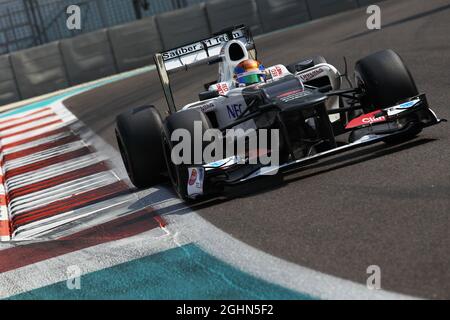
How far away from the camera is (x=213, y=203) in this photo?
23.2 feet

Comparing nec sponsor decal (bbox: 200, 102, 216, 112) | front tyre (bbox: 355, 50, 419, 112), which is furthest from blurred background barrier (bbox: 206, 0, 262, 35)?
front tyre (bbox: 355, 50, 419, 112)

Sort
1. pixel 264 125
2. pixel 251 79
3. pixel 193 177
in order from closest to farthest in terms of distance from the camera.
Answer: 1. pixel 193 177
2. pixel 264 125
3. pixel 251 79

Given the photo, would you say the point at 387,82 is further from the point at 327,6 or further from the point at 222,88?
the point at 327,6

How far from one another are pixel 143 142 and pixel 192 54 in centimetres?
185

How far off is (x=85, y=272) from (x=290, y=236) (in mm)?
1395

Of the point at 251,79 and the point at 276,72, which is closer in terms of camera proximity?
the point at 251,79

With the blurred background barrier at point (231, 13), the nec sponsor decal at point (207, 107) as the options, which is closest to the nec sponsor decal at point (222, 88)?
the nec sponsor decal at point (207, 107)

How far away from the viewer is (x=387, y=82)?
7.59 metres

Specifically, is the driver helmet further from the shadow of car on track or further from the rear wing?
the shadow of car on track

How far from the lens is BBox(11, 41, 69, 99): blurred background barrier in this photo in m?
24.3

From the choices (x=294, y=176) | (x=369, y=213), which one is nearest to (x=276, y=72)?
(x=294, y=176)

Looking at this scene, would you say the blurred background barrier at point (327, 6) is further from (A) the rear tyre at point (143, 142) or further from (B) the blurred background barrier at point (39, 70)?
(A) the rear tyre at point (143, 142)

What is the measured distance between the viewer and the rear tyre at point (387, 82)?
24.7 ft

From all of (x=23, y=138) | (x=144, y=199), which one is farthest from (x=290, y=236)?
(x=23, y=138)
